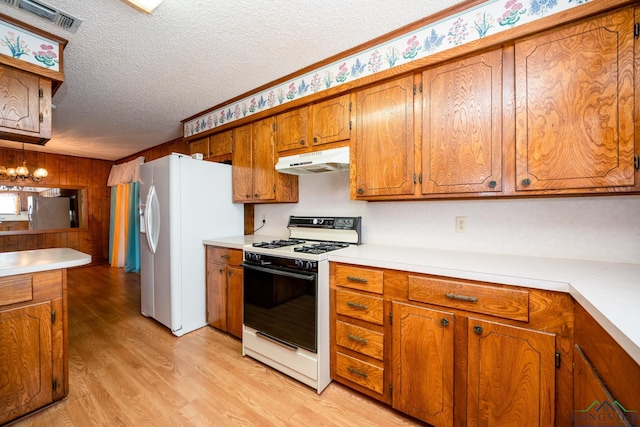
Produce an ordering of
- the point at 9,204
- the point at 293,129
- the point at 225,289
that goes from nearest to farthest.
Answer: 1. the point at 293,129
2. the point at 225,289
3. the point at 9,204

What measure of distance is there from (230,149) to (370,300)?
2267mm

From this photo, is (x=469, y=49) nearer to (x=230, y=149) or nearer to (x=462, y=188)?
(x=462, y=188)

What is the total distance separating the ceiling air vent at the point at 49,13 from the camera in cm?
152

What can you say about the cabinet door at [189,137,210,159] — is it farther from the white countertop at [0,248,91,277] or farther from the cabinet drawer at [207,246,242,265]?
the white countertop at [0,248,91,277]

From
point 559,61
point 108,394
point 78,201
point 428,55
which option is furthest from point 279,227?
point 78,201

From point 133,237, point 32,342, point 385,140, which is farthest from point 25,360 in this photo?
point 133,237

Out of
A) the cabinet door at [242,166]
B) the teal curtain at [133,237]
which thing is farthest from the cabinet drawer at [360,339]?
the teal curtain at [133,237]

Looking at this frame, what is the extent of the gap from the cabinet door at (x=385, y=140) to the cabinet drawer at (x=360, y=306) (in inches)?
28.4

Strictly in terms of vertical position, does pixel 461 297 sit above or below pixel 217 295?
above

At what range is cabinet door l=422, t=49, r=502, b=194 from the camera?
152 cm

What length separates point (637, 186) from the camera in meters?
1.21

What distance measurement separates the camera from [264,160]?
8.75 feet

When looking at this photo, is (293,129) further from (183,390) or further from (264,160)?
(183,390)

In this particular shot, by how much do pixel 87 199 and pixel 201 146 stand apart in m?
4.57
